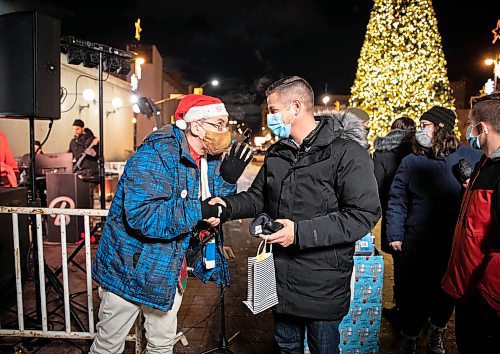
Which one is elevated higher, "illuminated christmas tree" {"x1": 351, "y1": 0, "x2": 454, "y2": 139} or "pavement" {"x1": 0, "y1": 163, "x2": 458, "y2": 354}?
"illuminated christmas tree" {"x1": 351, "y1": 0, "x2": 454, "y2": 139}

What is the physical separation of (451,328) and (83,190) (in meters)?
6.57

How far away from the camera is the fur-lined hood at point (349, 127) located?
103 inches

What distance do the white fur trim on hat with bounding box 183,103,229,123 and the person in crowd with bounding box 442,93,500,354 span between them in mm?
1795

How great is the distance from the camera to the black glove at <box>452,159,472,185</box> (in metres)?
3.46

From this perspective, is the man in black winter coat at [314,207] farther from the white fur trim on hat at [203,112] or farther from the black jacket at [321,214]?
the white fur trim on hat at [203,112]

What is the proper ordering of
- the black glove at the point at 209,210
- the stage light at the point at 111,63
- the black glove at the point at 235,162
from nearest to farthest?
the black glove at the point at 209,210
the black glove at the point at 235,162
the stage light at the point at 111,63

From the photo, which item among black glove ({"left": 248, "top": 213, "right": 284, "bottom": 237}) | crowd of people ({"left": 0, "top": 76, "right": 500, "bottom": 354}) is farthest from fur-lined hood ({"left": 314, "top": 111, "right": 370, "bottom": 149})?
black glove ({"left": 248, "top": 213, "right": 284, "bottom": 237})

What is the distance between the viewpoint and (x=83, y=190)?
24.8 feet

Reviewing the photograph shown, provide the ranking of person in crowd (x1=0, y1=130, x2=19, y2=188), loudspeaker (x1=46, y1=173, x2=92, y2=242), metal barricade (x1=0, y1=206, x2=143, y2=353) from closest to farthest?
metal barricade (x1=0, y1=206, x2=143, y2=353), person in crowd (x1=0, y1=130, x2=19, y2=188), loudspeaker (x1=46, y1=173, x2=92, y2=242)

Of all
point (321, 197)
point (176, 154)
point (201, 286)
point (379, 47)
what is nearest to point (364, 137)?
point (321, 197)

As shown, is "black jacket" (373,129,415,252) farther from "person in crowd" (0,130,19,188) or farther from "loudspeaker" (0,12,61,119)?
"person in crowd" (0,130,19,188)

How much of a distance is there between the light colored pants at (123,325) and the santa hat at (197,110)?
128 centimetres

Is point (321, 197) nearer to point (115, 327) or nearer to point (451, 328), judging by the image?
point (115, 327)

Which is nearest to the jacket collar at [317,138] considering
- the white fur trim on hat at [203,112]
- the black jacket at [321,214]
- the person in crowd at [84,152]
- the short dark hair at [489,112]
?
the black jacket at [321,214]
